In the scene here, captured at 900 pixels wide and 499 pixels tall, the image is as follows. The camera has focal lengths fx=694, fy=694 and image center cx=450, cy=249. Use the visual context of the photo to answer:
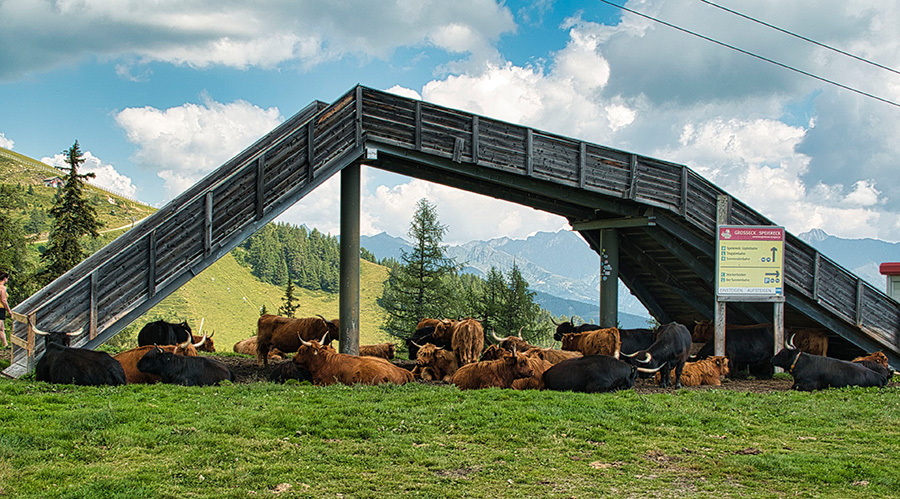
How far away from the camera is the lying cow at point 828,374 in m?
15.7

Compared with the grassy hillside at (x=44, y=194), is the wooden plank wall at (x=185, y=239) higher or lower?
lower

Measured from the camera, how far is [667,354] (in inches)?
634

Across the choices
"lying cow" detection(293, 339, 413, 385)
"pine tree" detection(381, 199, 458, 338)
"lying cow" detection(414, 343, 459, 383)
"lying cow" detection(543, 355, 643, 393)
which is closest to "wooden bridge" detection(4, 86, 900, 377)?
"lying cow" detection(414, 343, 459, 383)

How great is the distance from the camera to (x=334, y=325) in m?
19.1

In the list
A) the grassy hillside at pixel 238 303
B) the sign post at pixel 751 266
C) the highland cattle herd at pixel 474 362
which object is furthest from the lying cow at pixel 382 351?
the grassy hillside at pixel 238 303

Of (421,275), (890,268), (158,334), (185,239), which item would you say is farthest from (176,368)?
(421,275)

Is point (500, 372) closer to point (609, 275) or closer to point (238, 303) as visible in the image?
point (609, 275)

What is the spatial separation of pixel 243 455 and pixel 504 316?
36.2m

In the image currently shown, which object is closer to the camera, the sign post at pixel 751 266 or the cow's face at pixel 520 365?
the cow's face at pixel 520 365

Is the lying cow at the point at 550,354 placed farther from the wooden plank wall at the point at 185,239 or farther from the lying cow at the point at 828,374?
the wooden plank wall at the point at 185,239

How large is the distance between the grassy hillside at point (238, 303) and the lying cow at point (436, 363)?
88823 mm

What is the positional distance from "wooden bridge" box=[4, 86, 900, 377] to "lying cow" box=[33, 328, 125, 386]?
59 centimetres

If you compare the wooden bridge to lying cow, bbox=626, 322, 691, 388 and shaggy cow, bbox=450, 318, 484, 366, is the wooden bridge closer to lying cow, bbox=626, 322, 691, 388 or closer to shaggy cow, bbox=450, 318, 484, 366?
shaggy cow, bbox=450, 318, 484, 366

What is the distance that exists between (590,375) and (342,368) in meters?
5.03
